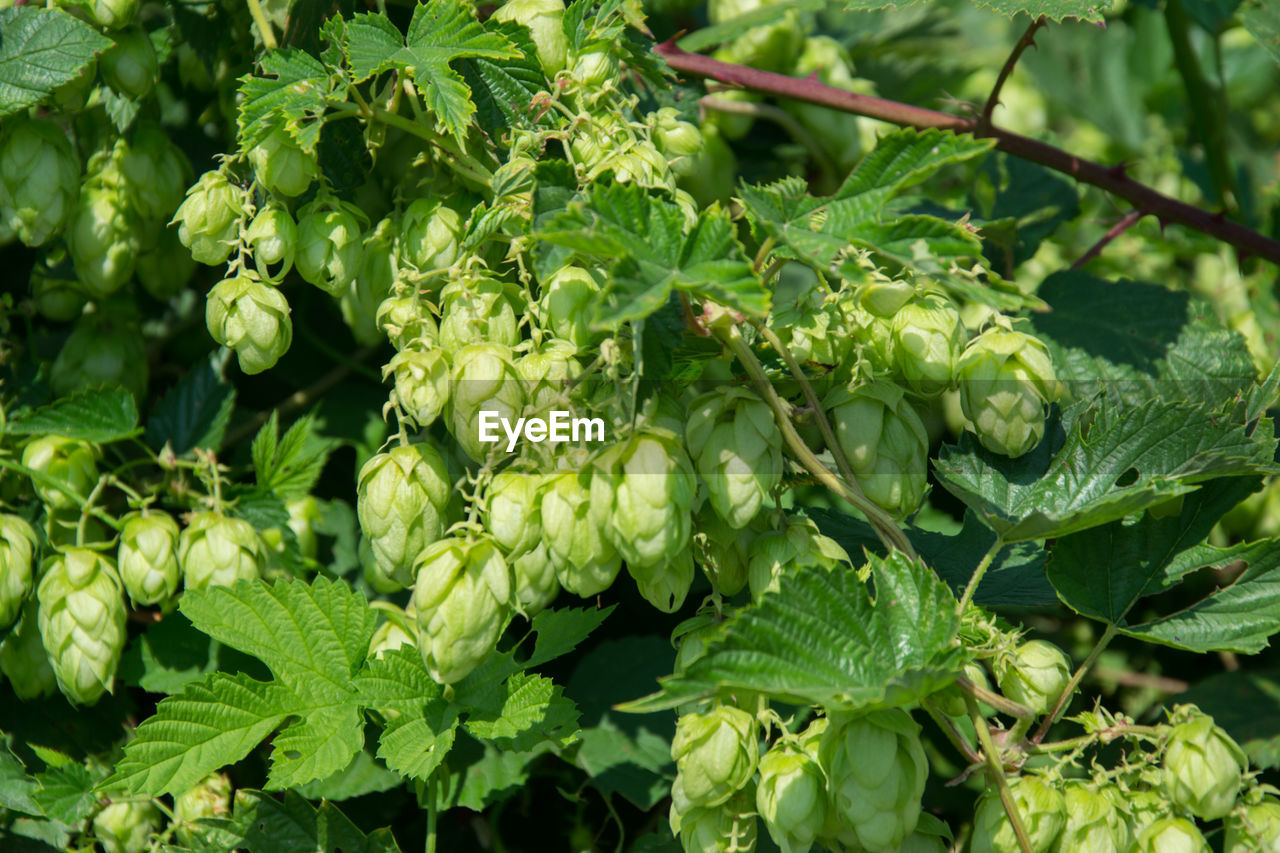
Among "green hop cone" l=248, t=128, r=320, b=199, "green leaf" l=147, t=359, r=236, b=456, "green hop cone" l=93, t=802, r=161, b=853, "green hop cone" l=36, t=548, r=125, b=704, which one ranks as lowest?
"green hop cone" l=93, t=802, r=161, b=853

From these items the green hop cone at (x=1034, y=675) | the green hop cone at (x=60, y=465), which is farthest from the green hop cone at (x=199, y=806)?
the green hop cone at (x=1034, y=675)

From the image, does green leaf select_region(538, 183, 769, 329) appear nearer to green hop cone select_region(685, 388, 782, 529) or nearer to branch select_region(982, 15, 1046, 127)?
green hop cone select_region(685, 388, 782, 529)

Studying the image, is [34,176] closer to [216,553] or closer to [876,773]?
[216,553]

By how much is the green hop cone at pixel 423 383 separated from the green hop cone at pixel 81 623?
0.71 meters

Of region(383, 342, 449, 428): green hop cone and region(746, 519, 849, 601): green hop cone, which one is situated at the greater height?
region(383, 342, 449, 428): green hop cone

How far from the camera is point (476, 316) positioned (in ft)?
4.30

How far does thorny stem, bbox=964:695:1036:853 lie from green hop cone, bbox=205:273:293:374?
40.6 inches

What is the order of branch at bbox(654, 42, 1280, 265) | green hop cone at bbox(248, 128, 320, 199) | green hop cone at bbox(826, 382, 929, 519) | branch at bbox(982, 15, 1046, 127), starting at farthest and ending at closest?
branch at bbox(654, 42, 1280, 265) < branch at bbox(982, 15, 1046, 127) < green hop cone at bbox(248, 128, 320, 199) < green hop cone at bbox(826, 382, 929, 519)

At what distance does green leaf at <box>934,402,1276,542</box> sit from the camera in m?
1.36

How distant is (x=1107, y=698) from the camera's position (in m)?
2.58

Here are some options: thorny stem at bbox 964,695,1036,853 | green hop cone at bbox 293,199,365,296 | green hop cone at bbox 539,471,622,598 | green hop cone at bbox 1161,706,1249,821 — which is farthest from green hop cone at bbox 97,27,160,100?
green hop cone at bbox 1161,706,1249,821

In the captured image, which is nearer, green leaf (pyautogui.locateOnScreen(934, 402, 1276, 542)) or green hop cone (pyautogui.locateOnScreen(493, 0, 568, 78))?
green leaf (pyautogui.locateOnScreen(934, 402, 1276, 542))

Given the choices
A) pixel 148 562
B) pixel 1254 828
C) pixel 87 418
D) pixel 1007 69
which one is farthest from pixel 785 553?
pixel 87 418

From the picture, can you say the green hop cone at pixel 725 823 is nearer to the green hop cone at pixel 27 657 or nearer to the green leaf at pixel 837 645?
the green leaf at pixel 837 645
